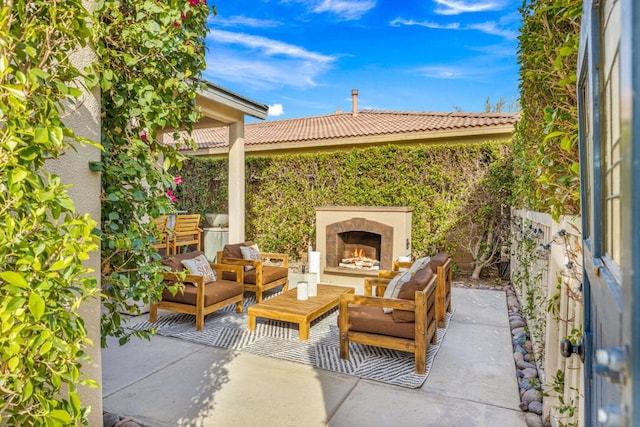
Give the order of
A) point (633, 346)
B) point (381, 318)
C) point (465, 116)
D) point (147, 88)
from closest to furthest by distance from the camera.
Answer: point (633, 346)
point (147, 88)
point (381, 318)
point (465, 116)

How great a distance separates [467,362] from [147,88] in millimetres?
3696

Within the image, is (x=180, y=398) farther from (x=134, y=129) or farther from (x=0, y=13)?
(x=0, y=13)

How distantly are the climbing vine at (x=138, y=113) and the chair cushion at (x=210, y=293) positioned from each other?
2519 mm

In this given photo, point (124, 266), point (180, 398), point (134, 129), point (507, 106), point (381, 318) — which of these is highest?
point (507, 106)

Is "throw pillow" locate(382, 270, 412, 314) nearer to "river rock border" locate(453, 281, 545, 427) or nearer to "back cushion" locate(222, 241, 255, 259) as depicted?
"river rock border" locate(453, 281, 545, 427)

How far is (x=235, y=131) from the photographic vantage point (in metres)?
7.86

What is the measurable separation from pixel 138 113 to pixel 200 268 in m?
3.43

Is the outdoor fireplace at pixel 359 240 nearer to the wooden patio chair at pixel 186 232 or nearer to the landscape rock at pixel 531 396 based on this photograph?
the wooden patio chair at pixel 186 232

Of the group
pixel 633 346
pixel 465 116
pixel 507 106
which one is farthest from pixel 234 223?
pixel 507 106

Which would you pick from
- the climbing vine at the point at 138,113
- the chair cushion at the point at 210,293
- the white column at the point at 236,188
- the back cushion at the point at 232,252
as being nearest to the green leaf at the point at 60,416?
the climbing vine at the point at 138,113

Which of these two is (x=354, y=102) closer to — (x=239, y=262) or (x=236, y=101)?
(x=236, y=101)

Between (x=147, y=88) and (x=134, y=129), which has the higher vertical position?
(x=147, y=88)

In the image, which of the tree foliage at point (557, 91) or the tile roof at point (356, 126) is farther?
the tile roof at point (356, 126)

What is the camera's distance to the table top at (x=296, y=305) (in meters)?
4.57
